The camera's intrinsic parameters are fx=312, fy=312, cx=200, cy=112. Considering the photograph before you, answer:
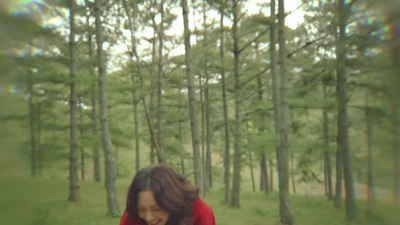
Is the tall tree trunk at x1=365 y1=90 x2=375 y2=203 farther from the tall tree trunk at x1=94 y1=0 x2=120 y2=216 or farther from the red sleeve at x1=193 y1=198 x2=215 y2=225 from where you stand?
the tall tree trunk at x1=94 y1=0 x2=120 y2=216

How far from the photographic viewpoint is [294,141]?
13.9 meters

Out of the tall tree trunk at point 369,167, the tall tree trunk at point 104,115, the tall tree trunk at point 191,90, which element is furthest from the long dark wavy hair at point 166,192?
the tall tree trunk at point 104,115

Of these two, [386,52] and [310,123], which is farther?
[310,123]

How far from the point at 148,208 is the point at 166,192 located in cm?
17

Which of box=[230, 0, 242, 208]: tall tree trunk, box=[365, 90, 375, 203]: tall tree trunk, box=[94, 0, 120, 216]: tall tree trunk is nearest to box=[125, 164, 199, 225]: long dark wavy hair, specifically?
box=[365, 90, 375, 203]: tall tree trunk

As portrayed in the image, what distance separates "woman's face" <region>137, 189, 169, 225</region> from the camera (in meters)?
2.18

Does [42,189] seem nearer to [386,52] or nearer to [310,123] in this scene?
[386,52]

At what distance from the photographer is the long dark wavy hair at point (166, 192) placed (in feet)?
7.27

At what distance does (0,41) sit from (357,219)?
92cm

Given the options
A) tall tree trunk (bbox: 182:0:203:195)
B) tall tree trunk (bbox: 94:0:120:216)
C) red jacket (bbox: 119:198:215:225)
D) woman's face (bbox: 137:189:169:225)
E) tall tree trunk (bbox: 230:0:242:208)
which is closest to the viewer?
woman's face (bbox: 137:189:169:225)

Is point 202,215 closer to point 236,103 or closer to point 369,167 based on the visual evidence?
point 369,167

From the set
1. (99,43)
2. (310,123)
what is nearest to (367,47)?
(99,43)

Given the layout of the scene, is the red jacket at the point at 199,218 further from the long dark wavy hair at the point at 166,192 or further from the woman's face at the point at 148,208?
the woman's face at the point at 148,208

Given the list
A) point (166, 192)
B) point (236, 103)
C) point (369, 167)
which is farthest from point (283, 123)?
point (369, 167)
